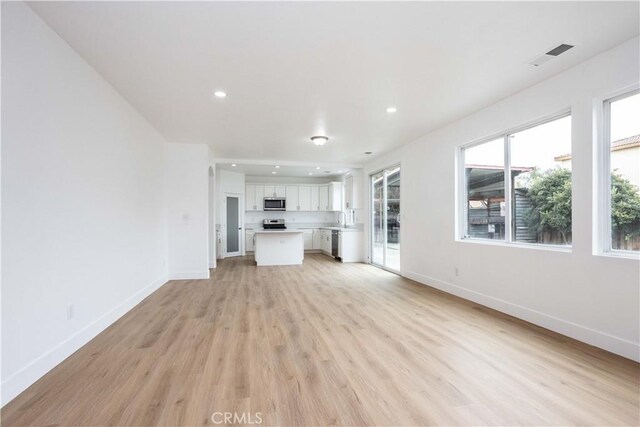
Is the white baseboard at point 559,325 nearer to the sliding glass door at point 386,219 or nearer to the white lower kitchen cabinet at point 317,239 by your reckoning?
the sliding glass door at point 386,219

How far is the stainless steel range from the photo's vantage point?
1001cm

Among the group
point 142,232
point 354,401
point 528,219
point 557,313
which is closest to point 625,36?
point 528,219

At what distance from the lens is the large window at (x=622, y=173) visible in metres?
2.55

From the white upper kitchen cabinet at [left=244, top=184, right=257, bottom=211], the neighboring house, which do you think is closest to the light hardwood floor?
the neighboring house

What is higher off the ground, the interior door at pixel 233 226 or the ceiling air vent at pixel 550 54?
the ceiling air vent at pixel 550 54

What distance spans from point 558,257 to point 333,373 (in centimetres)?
253

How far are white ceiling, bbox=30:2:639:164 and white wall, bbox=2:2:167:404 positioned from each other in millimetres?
280

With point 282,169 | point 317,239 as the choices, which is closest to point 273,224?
point 317,239

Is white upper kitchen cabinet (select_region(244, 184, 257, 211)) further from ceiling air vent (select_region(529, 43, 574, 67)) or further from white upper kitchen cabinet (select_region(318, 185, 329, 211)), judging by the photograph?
ceiling air vent (select_region(529, 43, 574, 67))

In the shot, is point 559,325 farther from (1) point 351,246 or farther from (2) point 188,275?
(2) point 188,275

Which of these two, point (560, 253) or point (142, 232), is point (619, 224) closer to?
point (560, 253)

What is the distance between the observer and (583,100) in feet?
9.22

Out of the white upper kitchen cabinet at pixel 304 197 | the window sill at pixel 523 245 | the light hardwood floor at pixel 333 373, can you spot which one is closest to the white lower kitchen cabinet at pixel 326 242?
the white upper kitchen cabinet at pixel 304 197

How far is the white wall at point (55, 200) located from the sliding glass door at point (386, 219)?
4.85m
